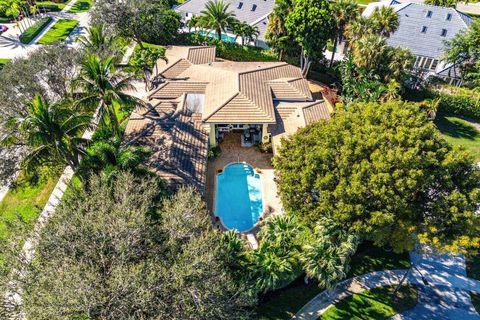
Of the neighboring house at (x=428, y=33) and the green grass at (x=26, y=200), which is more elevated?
the neighboring house at (x=428, y=33)

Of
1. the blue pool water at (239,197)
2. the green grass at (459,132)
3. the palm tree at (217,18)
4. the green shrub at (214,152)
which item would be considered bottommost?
the blue pool water at (239,197)

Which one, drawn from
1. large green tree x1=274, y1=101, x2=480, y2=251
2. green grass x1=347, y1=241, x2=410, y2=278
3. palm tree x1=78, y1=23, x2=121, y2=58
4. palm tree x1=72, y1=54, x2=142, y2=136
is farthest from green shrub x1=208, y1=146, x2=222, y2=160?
green grass x1=347, y1=241, x2=410, y2=278

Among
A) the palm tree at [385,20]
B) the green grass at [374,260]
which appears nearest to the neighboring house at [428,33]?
the palm tree at [385,20]

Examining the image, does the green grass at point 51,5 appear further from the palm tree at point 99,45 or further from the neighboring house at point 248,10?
the palm tree at point 99,45

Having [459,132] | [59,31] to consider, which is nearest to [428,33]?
[459,132]

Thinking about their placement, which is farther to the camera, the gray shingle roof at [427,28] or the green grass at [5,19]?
the green grass at [5,19]

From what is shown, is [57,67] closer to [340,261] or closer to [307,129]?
[307,129]

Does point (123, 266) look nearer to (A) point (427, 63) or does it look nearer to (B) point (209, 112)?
(B) point (209, 112)
